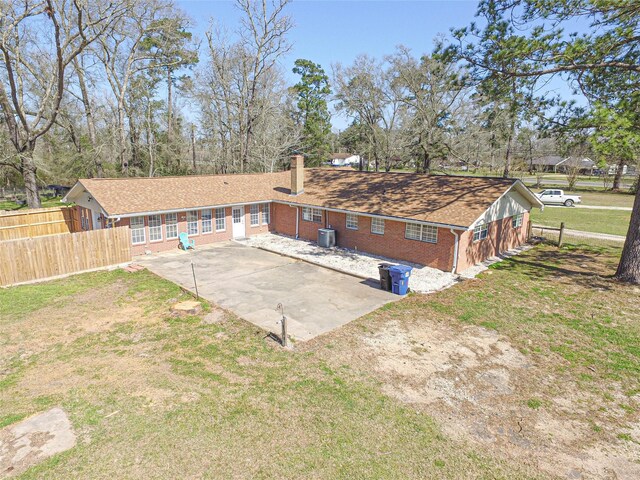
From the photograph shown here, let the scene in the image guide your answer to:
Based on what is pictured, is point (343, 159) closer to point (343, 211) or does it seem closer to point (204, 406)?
point (343, 211)

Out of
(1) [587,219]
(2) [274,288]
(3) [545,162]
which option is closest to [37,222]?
(2) [274,288]

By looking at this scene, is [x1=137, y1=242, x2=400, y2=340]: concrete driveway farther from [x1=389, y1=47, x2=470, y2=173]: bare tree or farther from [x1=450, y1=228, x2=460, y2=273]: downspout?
[x1=389, y1=47, x2=470, y2=173]: bare tree

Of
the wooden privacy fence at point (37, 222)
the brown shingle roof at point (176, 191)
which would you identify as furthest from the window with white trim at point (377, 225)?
the wooden privacy fence at point (37, 222)

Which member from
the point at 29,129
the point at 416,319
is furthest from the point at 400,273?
the point at 29,129

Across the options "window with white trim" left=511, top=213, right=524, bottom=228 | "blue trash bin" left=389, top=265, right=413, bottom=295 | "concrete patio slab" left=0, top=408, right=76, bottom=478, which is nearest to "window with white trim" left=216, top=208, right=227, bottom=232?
"blue trash bin" left=389, top=265, right=413, bottom=295

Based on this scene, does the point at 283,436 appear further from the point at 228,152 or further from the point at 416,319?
the point at 228,152

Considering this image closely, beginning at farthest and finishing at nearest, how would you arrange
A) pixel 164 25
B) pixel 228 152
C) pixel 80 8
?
1. pixel 228 152
2. pixel 164 25
3. pixel 80 8
